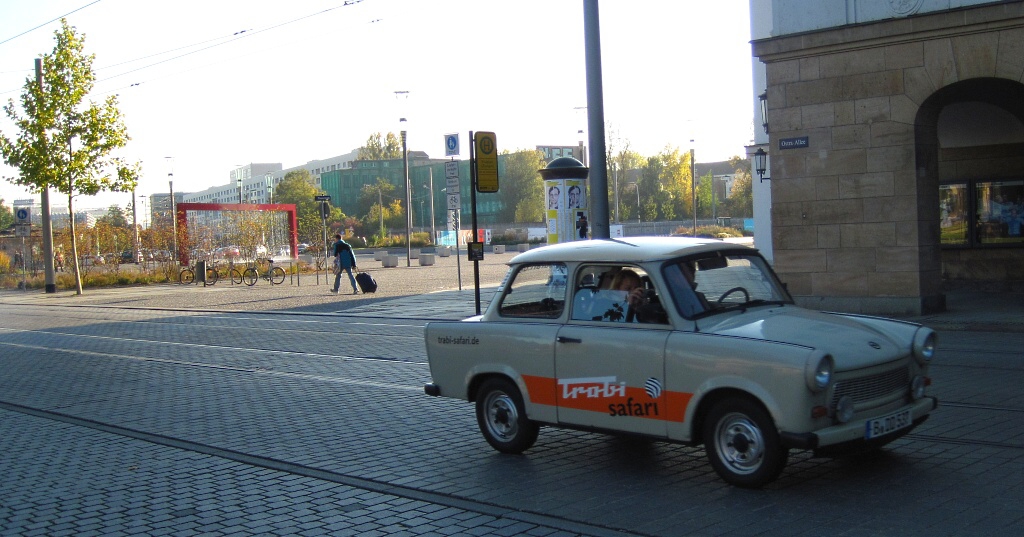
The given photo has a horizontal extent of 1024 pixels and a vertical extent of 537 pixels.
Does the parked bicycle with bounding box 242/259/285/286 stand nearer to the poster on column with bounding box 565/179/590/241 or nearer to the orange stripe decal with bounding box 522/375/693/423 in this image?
the poster on column with bounding box 565/179/590/241

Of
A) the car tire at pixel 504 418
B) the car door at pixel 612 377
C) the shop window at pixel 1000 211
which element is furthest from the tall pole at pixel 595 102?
the shop window at pixel 1000 211

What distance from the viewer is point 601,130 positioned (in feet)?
47.2

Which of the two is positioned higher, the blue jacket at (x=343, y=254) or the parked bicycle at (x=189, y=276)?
the blue jacket at (x=343, y=254)

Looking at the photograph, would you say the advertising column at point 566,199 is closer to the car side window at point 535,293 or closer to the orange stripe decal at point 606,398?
the car side window at point 535,293

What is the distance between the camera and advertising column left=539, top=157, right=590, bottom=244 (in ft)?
69.5

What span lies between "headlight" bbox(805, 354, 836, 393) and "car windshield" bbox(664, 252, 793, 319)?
973 mm

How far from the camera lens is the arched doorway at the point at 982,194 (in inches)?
771

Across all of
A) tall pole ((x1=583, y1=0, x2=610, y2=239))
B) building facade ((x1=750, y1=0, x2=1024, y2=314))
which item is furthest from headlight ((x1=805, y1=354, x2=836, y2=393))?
building facade ((x1=750, y1=0, x2=1024, y2=314))

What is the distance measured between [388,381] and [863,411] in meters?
6.59

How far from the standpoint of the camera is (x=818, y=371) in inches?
212

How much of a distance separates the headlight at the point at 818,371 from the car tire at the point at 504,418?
2.32 metres

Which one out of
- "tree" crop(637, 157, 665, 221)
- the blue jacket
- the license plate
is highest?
"tree" crop(637, 157, 665, 221)

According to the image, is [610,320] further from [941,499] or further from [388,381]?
[388,381]

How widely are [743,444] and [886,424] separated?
85 cm
